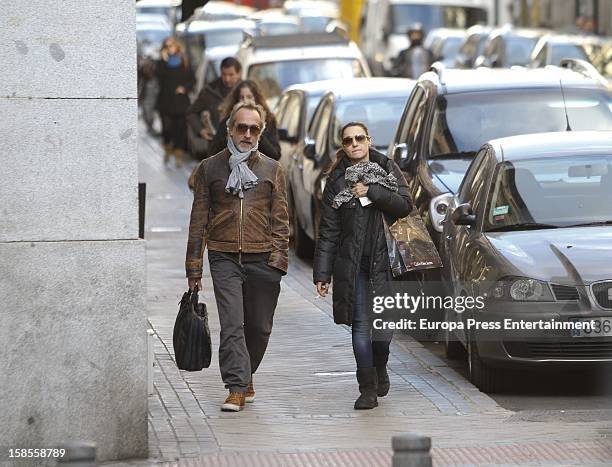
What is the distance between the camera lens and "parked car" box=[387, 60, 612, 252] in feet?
46.5

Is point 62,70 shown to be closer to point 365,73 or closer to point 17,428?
point 17,428

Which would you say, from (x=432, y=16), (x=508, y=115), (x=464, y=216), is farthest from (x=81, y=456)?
Result: (x=432, y=16)

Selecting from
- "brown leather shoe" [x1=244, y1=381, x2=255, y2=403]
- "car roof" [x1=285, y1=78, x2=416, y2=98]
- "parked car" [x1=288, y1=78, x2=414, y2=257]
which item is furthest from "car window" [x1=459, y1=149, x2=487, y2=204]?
"car roof" [x1=285, y1=78, x2=416, y2=98]

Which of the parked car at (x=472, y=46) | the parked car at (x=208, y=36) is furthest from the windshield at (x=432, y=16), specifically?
the parked car at (x=208, y=36)

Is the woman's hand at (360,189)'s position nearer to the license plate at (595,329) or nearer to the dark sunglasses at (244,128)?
the dark sunglasses at (244,128)

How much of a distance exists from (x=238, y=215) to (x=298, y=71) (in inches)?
582

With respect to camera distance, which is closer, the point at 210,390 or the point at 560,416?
the point at 560,416

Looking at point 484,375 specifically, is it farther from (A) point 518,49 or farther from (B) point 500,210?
(A) point 518,49

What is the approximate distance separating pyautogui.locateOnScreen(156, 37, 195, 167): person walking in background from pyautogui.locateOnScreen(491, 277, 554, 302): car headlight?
17.5 m

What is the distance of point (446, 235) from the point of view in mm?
12242

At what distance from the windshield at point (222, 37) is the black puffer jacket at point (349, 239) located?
2512 cm

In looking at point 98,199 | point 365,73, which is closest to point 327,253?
point 98,199

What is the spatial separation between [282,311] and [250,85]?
1772mm

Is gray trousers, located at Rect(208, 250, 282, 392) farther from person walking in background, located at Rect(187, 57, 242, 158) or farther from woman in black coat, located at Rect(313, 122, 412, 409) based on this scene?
person walking in background, located at Rect(187, 57, 242, 158)
